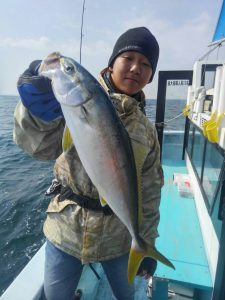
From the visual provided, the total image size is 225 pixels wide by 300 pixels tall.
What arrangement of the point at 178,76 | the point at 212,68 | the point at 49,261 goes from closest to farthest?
the point at 49,261 → the point at 212,68 → the point at 178,76

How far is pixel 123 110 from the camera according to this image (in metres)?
2.00

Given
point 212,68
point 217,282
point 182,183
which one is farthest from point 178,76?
point 217,282

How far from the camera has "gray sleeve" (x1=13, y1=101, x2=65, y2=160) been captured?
6.01ft

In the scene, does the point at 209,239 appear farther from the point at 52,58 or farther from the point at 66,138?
the point at 52,58

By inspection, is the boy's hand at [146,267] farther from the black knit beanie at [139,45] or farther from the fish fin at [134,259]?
the black knit beanie at [139,45]

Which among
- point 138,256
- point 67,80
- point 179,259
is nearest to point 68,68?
point 67,80

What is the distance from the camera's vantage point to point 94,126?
1472 millimetres

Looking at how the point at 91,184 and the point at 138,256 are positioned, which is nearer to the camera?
the point at 138,256

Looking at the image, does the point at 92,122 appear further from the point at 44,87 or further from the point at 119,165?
the point at 44,87

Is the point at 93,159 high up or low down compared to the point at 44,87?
down

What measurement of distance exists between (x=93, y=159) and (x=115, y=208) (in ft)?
1.14

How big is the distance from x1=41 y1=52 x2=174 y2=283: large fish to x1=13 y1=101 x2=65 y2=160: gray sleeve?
373 mm

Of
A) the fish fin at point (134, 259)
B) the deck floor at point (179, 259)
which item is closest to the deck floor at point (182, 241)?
the deck floor at point (179, 259)

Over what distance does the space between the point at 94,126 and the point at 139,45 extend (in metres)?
0.96
